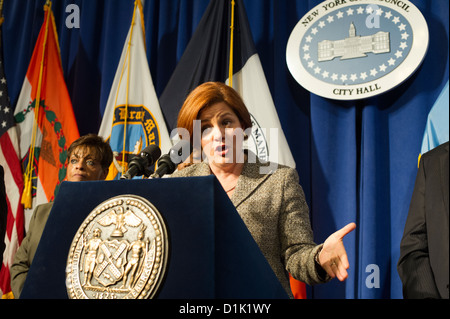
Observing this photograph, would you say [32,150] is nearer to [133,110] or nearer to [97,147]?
[133,110]

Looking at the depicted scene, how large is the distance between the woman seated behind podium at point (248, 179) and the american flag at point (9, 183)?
6.56 feet

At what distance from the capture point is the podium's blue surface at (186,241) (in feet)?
2.11

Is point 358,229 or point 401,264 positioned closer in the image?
point 401,264

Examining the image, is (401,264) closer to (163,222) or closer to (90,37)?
(163,222)

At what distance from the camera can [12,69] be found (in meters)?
3.53

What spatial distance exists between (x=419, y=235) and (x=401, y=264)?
3.7 inches

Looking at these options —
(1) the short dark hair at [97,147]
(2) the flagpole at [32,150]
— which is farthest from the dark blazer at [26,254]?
(2) the flagpole at [32,150]

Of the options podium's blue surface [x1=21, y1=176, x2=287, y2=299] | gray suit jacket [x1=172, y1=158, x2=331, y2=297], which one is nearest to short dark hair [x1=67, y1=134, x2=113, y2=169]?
gray suit jacket [x1=172, y1=158, x2=331, y2=297]

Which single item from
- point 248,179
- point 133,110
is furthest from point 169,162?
point 133,110

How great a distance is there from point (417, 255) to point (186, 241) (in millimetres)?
699

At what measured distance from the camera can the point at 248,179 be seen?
52.1 inches

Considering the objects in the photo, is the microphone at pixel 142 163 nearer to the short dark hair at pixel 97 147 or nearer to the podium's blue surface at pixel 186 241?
the podium's blue surface at pixel 186 241
